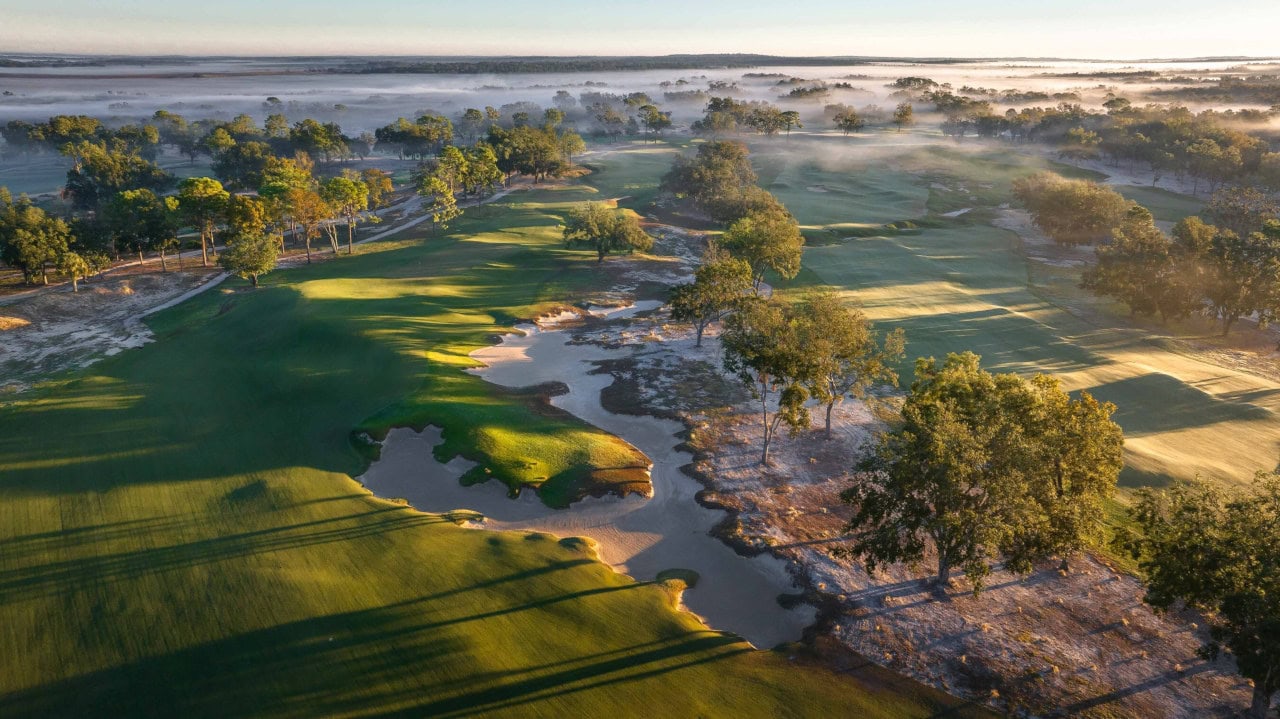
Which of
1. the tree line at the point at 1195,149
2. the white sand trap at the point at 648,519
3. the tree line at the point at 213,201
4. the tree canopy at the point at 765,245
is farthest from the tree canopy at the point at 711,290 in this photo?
the tree line at the point at 1195,149

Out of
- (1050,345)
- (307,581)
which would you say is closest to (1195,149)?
(1050,345)

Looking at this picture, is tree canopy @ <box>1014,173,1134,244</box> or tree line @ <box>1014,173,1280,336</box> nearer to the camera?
tree line @ <box>1014,173,1280,336</box>

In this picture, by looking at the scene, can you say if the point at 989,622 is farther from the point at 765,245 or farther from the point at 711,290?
the point at 765,245

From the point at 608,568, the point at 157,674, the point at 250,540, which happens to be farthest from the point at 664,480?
the point at 157,674

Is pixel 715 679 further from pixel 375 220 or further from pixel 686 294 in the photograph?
pixel 375 220


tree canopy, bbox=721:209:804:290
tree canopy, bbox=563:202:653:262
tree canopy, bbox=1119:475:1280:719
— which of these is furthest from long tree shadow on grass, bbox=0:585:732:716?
tree canopy, bbox=563:202:653:262

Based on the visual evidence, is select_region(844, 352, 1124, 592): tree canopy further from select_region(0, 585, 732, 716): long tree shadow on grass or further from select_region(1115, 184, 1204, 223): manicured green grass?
select_region(1115, 184, 1204, 223): manicured green grass

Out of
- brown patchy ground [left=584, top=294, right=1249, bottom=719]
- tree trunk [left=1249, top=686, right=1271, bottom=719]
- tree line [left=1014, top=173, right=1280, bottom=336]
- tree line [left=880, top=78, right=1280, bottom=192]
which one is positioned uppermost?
tree line [left=880, top=78, right=1280, bottom=192]
